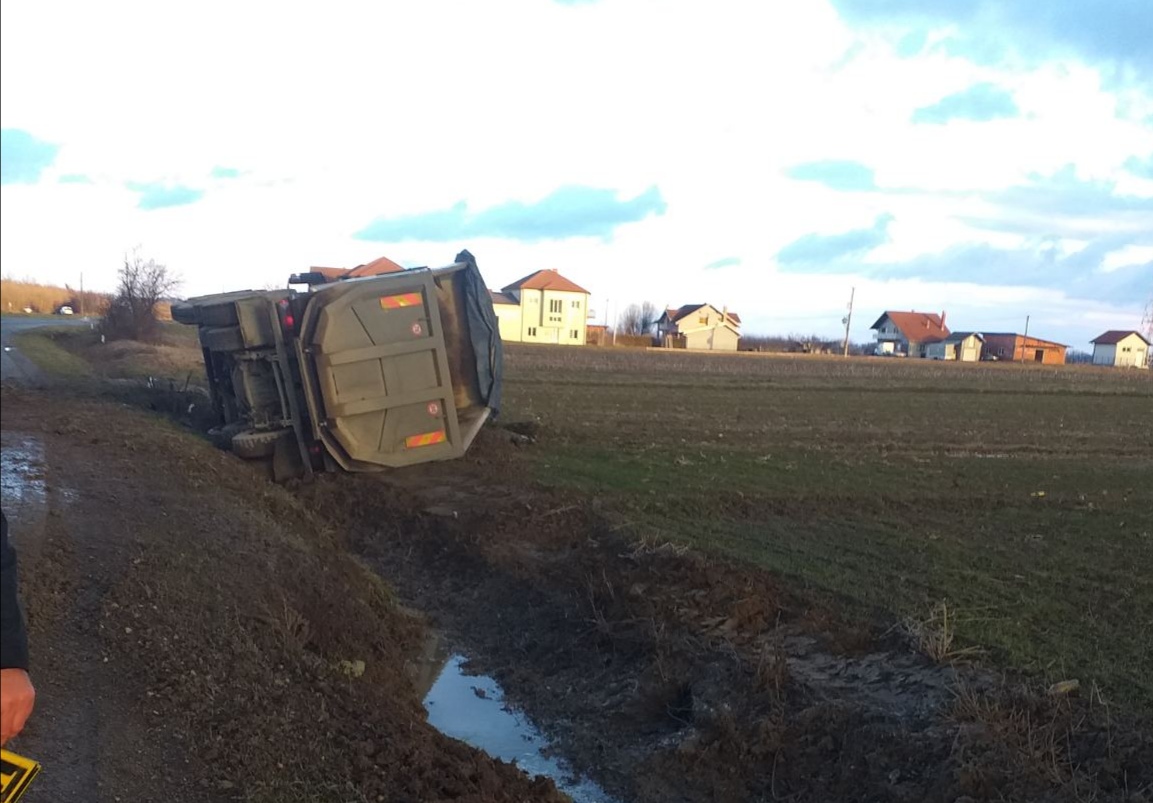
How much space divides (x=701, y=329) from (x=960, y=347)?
2807 centimetres

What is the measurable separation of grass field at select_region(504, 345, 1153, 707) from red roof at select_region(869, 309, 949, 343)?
283 ft

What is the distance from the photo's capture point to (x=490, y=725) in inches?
247

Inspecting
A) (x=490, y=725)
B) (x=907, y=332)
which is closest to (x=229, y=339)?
(x=490, y=725)

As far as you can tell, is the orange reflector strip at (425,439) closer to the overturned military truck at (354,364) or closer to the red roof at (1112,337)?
the overturned military truck at (354,364)

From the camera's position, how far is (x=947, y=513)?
10453 mm

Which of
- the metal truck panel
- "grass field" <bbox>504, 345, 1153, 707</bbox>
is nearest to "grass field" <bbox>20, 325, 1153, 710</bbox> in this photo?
"grass field" <bbox>504, 345, 1153, 707</bbox>

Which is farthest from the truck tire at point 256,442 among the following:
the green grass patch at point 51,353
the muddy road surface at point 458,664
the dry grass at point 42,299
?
the dry grass at point 42,299

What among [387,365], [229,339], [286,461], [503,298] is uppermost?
[503,298]

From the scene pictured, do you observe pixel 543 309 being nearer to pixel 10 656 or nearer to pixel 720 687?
pixel 720 687

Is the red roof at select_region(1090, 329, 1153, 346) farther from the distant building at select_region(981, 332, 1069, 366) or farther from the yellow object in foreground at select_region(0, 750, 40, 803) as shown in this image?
the yellow object in foreground at select_region(0, 750, 40, 803)

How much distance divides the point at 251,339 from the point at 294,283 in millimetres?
1520

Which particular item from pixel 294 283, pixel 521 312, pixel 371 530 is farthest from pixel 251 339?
pixel 521 312

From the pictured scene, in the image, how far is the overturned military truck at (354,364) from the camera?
10.5m

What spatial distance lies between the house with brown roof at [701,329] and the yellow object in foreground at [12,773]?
9250 centimetres
